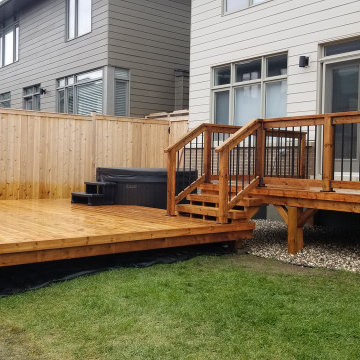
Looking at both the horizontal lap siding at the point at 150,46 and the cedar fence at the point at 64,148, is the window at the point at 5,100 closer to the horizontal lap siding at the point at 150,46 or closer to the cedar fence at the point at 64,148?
the horizontal lap siding at the point at 150,46

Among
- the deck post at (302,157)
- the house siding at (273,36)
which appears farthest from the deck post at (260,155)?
the house siding at (273,36)

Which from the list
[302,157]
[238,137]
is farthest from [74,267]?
[302,157]

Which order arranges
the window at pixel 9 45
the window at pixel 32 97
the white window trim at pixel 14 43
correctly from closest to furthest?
the window at pixel 32 97
the white window trim at pixel 14 43
the window at pixel 9 45

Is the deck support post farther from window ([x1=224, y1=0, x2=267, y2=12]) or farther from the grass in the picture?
window ([x1=224, y1=0, x2=267, y2=12])

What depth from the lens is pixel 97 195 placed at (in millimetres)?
8070

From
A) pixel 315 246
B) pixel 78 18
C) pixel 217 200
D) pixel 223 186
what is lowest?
pixel 315 246

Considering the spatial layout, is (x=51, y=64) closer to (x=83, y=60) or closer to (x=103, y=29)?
(x=83, y=60)

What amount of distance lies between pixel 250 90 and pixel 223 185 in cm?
340

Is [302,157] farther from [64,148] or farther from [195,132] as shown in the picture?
[64,148]

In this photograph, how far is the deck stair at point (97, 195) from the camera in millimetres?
8070

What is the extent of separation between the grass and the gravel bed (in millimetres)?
555

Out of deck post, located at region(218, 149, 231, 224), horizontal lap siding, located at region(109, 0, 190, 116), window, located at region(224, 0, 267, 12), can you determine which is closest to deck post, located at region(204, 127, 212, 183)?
deck post, located at region(218, 149, 231, 224)

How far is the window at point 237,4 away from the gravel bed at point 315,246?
3.83 meters

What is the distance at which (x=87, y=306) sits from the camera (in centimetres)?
381
